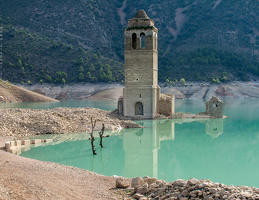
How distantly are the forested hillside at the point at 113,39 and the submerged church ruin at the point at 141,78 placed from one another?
1523 inches

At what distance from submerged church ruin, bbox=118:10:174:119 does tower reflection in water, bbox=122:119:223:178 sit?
174 centimetres

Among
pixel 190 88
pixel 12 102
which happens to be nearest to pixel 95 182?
pixel 12 102

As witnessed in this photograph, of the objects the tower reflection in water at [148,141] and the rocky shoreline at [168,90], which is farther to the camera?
the rocky shoreline at [168,90]

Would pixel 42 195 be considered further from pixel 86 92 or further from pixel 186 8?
pixel 186 8

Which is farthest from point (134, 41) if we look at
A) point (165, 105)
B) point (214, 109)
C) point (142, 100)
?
point (214, 109)

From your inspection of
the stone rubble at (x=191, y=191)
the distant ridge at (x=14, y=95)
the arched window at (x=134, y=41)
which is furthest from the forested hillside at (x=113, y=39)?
the stone rubble at (x=191, y=191)

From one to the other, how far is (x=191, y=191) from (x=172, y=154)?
8371 millimetres

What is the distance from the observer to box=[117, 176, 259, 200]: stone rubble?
7616mm

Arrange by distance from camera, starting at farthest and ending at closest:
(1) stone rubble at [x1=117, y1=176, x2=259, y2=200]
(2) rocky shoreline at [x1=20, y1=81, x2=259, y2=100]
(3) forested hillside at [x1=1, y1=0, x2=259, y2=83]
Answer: (3) forested hillside at [x1=1, y1=0, x2=259, y2=83] → (2) rocky shoreline at [x1=20, y1=81, x2=259, y2=100] → (1) stone rubble at [x1=117, y1=176, x2=259, y2=200]

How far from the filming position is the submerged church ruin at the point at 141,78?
92.9 ft

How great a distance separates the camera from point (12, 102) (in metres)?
50.3

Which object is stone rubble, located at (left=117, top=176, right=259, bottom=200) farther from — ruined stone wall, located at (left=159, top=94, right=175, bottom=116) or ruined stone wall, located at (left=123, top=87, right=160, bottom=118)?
ruined stone wall, located at (left=159, top=94, right=175, bottom=116)

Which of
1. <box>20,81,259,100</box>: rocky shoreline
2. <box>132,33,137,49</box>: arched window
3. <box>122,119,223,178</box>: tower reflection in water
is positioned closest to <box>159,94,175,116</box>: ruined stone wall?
<box>122,119,223,178</box>: tower reflection in water

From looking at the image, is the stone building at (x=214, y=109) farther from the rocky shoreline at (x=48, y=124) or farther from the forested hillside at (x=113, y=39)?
the forested hillside at (x=113, y=39)
